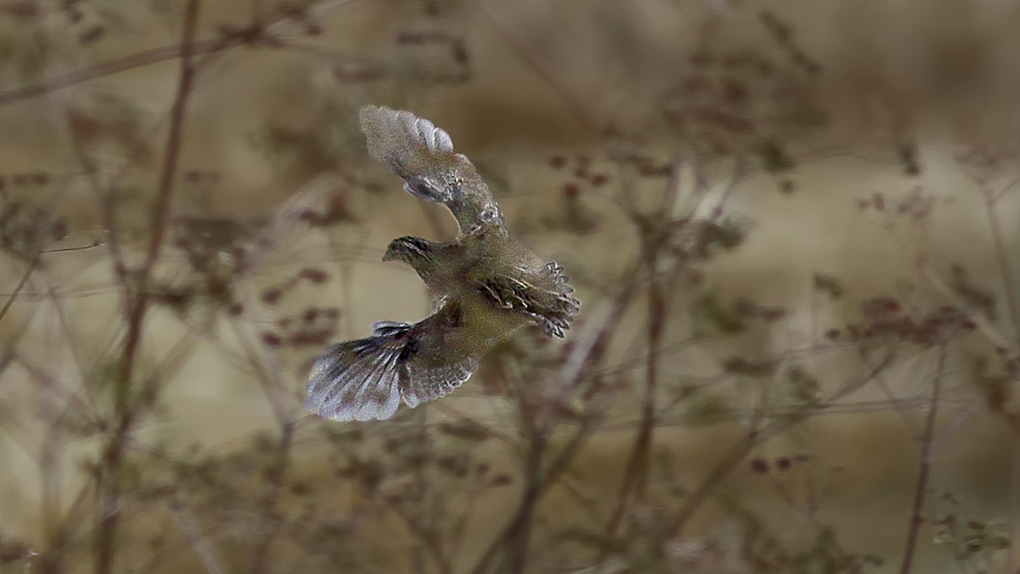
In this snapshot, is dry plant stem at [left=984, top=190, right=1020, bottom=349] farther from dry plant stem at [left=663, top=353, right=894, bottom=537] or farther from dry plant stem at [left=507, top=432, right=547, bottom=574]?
dry plant stem at [left=507, top=432, right=547, bottom=574]

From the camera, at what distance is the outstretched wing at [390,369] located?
224 mm

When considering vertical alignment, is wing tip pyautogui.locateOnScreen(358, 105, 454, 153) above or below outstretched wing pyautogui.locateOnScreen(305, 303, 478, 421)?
above

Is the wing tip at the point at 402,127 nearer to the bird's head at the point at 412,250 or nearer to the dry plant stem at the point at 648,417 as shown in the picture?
the bird's head at the point at 412,250

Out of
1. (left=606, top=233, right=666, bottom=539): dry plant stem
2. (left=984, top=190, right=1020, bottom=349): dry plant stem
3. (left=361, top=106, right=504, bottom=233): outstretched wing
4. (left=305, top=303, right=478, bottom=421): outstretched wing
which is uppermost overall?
(left=984, top=190, right=1020, bottom=349): dry plant stem

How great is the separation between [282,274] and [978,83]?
435 millimetres

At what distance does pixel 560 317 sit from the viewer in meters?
0.23

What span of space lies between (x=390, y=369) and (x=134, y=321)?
0.33m

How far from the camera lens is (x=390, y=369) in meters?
0.23

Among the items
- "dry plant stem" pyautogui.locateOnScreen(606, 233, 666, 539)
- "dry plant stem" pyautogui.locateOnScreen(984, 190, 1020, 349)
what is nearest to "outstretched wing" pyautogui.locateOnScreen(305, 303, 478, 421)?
"dry plant stem" pyautogui.locateOnScreen(606, 233, 666, 539)

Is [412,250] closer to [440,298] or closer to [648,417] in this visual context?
[440,298]

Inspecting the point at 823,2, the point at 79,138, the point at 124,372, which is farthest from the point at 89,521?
the point at 823,2

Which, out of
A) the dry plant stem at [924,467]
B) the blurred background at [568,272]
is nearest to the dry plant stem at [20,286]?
the blurred background at [568,272]

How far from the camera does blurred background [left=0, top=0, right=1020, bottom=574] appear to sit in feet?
1.80

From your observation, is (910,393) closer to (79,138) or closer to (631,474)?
(631,474)
